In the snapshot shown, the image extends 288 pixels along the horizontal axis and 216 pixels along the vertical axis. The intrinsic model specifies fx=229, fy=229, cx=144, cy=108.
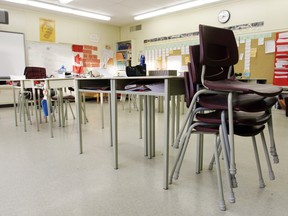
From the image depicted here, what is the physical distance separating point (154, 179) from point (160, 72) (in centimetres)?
81

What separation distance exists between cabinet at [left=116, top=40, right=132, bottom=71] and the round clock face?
3.16m

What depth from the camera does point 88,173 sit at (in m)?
1.85

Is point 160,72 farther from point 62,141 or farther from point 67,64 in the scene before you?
point 67,64

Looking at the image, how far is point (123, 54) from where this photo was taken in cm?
803

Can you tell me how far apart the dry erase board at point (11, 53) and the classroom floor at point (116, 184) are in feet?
12.5

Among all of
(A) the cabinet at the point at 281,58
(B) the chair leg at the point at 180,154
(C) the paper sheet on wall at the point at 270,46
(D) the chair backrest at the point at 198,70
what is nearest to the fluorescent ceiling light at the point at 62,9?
(C) the paper sheet on wall at the point at 270,46

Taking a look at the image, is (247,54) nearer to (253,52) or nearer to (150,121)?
(253,52)

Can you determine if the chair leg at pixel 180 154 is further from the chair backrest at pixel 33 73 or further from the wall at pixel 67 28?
the wall at pixel 67 28

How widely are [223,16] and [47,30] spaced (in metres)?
4.75

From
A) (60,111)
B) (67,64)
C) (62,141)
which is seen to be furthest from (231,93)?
(67,64)

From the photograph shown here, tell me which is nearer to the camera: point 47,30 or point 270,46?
point 270,46

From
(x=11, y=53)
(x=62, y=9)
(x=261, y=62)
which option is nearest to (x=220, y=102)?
(x=261, y=62)

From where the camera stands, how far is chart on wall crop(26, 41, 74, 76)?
244 inches

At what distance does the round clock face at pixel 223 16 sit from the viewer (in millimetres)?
5566
